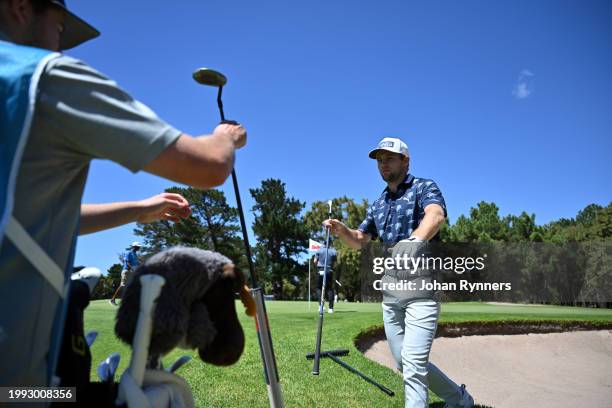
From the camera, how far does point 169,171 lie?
1.23 metres

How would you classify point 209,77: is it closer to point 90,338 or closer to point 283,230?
point 90,338

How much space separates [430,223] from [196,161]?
2.58 m

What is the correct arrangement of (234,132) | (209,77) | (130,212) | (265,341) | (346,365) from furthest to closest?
1. (346,365)
2. (209,77)
3. (265,341)
4. (130,212)
5. (234,132)

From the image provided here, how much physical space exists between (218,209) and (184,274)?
5456 centimetres

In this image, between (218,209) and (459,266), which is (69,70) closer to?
(459,266)

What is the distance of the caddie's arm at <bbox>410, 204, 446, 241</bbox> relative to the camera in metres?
3.40

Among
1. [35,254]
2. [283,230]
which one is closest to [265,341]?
[35,254]

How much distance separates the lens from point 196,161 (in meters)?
1.25

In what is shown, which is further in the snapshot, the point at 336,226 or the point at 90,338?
the point at 336,226

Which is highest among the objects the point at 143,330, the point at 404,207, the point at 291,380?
the point at 404,207

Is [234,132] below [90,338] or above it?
above

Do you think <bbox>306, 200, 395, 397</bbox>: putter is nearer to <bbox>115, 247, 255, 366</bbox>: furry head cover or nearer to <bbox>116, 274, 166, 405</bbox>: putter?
<bbox>115, 247, 255, 366</bbox>: furry head cover

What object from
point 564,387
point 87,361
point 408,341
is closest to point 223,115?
point 87,361

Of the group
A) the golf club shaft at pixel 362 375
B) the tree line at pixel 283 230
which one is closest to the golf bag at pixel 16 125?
the golf club shaft at pixel 362 375
